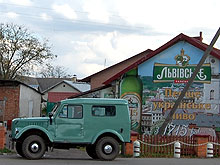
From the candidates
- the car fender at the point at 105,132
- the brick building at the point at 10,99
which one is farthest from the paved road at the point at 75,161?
the brick building at the point at 10,99

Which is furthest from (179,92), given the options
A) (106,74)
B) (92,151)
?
(106,74)

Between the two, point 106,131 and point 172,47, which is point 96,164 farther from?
point 172,47

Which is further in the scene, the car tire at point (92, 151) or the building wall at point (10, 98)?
the building wall at point (10, 98)

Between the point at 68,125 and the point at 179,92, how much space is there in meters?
11.8

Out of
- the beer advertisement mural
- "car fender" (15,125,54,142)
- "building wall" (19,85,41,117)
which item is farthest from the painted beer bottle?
"building wall" (19,85,41,117)

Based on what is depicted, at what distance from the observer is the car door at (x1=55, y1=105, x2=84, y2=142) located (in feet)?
53.8

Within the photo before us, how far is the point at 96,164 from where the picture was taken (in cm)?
1512

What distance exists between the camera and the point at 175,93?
26812mm

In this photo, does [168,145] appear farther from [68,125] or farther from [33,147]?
[33,147]

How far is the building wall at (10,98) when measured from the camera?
1417 inches

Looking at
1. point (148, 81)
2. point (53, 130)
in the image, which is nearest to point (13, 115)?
point (148, 81)

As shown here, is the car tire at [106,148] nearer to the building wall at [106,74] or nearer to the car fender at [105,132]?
the car fender at [105,132]

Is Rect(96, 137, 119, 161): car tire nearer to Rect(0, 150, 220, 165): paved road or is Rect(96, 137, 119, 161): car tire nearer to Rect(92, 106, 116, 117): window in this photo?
Rect(0, 150, 220, 165): paved road

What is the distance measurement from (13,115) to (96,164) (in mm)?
22373
